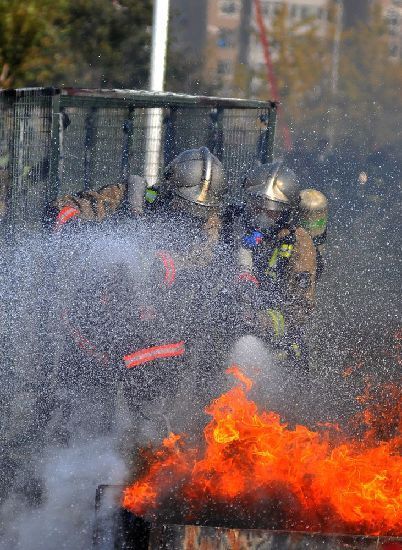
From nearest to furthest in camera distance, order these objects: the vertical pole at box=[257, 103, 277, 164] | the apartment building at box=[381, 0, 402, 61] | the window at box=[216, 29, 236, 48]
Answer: the vertical pole at box=[257, 103, 277, 164] < the apartment building at box=[381, 0, 402, 61] < the window at box=[216, 29, 236, 48]

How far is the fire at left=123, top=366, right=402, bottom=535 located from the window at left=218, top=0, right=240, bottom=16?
26.1 m

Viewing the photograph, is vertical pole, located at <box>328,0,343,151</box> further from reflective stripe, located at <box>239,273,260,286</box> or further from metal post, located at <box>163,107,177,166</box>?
reflective stripe, located at <box>239,273,260,286</box>

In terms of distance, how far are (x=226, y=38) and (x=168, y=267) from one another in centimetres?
2488

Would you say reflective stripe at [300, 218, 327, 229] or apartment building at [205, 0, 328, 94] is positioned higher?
apartment building at [205, 0, 328, 94]

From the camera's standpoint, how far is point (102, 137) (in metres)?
9.61

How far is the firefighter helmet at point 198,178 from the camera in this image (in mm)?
7859

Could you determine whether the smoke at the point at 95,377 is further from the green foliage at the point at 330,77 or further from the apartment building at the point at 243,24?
the apartment building at the point at 243,24

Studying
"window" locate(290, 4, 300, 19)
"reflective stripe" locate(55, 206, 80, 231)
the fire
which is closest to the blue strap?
"reflective stripe" locate(55, 206, 80, 231)

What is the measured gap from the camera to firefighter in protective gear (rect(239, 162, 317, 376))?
7562mm

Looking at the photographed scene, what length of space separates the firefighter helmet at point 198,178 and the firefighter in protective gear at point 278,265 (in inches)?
11.1

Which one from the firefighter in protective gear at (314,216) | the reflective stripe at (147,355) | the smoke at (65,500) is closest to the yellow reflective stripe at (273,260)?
the firefighter in protective gear at (314,216)

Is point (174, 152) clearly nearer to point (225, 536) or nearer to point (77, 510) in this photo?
point (77, 510)

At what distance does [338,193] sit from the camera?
21062 mm

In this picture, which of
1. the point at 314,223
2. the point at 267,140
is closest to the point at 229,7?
the point at 267,140
